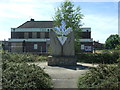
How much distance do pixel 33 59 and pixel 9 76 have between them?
12.4m

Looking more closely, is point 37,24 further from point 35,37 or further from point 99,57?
point 99,57

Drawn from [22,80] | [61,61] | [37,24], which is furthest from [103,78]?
[37,24]

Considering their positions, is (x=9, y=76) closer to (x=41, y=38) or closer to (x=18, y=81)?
(x=18, y=81)

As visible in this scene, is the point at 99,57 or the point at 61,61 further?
the point at 99,57

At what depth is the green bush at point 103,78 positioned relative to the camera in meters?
6.65

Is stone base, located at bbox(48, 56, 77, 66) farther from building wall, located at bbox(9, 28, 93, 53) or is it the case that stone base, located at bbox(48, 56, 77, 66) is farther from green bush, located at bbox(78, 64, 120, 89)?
building wall, located at bbox(9, 28, 93, 53)

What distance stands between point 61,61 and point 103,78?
303 inches

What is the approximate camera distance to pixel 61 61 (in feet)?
48.5

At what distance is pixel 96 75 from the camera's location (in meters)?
7.45

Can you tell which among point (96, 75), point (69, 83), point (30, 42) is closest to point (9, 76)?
point (69, 83)

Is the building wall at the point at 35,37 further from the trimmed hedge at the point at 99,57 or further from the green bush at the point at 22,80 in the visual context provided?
the green bush at the point at 22,80

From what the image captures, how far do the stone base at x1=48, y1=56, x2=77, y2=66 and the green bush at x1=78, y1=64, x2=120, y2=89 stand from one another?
6.56 metres

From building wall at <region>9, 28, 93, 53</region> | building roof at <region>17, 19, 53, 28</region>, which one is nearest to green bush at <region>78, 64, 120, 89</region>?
building wall at <region>9, 28, 93, 53</region>

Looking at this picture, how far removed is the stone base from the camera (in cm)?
1462
